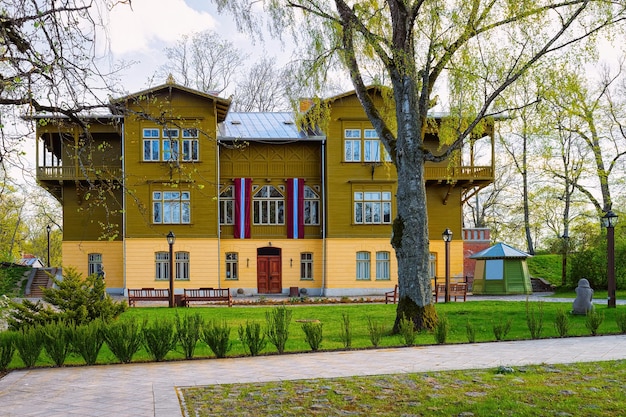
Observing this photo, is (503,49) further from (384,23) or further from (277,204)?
(277,204)

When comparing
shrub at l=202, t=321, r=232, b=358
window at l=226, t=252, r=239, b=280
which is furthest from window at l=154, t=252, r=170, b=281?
shrub at l=202, t=321, r=232, b=358

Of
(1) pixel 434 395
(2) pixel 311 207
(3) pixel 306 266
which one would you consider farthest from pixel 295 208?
(1) pixel 434 395

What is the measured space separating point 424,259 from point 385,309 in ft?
22.8

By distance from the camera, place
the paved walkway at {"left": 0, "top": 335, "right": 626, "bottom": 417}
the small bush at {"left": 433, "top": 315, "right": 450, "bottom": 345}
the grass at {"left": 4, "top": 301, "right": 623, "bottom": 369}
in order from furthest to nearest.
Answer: the small bush at {"left": 433, "top": 315, "right": 450, "bottom": 345} < the grass at {"left": 4, "top": 301, "right": 623, "bottom": 369} < the paved walkway at {"left": 0, "top": 335, "right": 626, "bottom": 417}

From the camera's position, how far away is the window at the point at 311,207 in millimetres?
33688

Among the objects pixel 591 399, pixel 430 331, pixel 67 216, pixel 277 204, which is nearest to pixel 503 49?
pixel 430 331

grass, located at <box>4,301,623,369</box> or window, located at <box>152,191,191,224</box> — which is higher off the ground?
window, located at <box>152,191,191,224</box>

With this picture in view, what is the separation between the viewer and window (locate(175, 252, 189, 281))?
3222 cm

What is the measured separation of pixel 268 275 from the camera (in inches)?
1325

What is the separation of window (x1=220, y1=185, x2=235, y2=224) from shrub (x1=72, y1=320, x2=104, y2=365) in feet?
73.2

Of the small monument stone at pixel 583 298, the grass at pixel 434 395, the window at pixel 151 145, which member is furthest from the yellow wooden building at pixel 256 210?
the grass at pixel 434 395

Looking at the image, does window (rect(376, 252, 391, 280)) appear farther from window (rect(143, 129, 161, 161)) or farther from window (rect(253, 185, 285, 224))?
window (rect(143, 129, 161, 161))

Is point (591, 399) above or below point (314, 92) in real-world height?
below

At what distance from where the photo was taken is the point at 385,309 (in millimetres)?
21812
